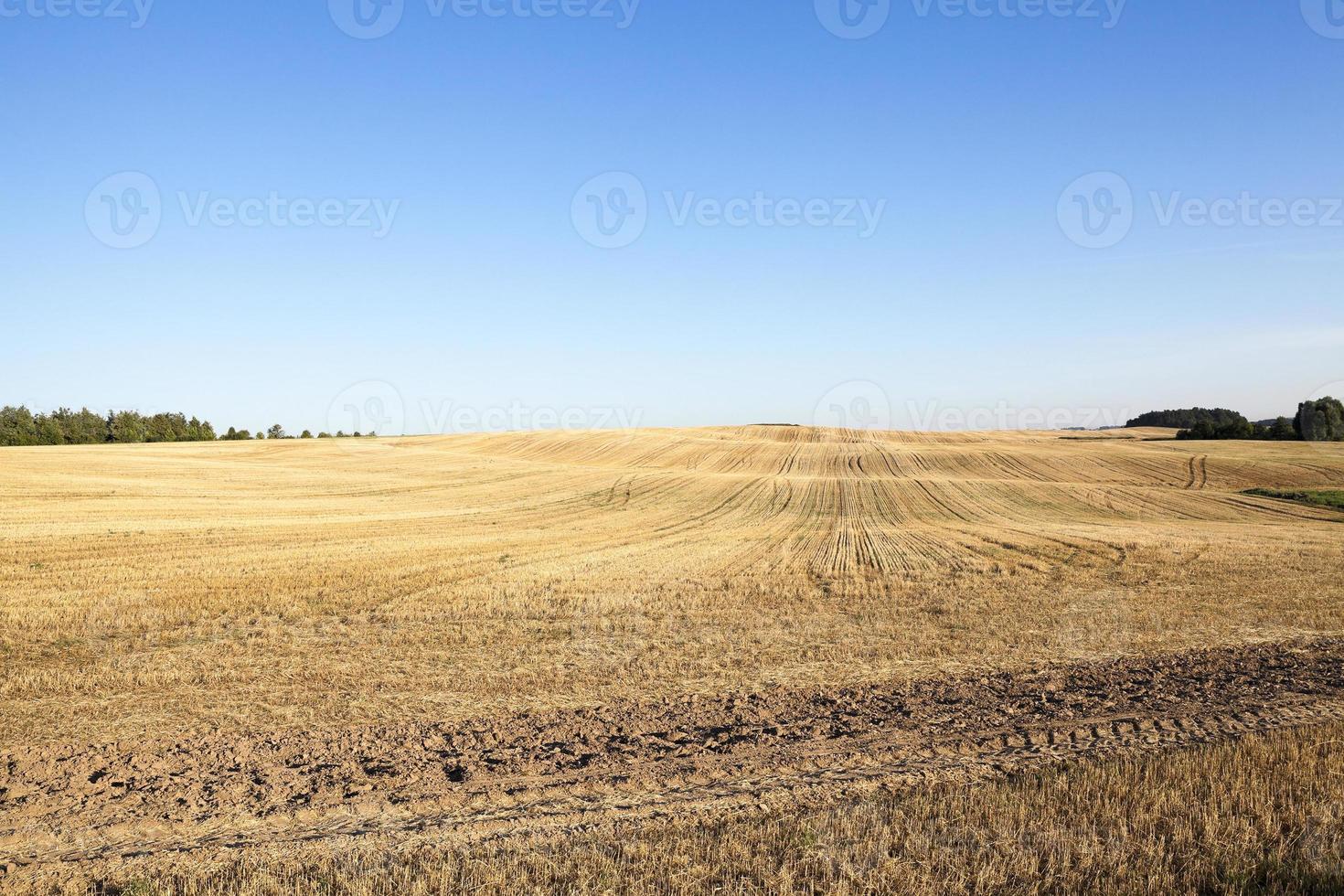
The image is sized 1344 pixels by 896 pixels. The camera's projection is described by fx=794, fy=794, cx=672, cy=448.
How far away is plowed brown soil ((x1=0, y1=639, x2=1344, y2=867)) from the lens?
791 centimetres

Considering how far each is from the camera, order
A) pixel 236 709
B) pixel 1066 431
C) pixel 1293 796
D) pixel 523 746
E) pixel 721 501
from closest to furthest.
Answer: pixel 1293 796 → pixel 523 746 → pixel 236 709 → pixel 721 501 → pixel 1066 431

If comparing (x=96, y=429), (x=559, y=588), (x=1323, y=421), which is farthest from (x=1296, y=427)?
(x=96, y=429)

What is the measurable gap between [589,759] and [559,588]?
11.2m

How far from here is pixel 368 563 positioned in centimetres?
2358

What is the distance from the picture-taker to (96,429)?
10631 cm

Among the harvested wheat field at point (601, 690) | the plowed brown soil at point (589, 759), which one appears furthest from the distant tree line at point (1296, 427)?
the plowed brown soil at point (589, 759)

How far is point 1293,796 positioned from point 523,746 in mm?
8450

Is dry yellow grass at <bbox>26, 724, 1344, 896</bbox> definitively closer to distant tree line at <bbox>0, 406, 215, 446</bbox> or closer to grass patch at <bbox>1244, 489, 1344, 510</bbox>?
grass patch at <bbox>1244, 489, 1344, 510</bbox>

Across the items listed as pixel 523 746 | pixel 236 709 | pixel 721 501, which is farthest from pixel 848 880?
pixel 721 501

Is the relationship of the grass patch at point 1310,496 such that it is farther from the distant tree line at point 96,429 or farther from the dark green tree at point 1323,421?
the distant tree line at point 96,429

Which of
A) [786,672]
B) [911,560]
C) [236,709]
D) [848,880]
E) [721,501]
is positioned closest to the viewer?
[848,880]

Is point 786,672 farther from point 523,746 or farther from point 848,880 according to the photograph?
point 848,880
